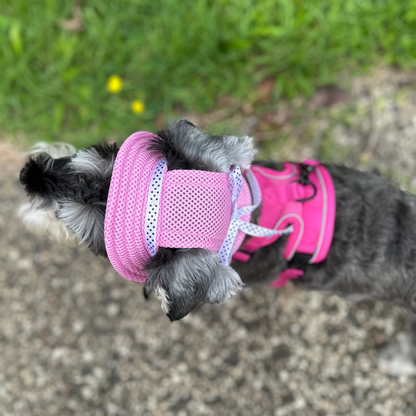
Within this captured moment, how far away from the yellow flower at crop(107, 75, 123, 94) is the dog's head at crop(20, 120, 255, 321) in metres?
1.67

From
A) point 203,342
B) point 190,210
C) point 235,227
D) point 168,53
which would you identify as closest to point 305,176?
point 235,227

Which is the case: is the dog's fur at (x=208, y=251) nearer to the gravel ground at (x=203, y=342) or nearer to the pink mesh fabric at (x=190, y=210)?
the pink mesh fabric at (x=190, y=210)

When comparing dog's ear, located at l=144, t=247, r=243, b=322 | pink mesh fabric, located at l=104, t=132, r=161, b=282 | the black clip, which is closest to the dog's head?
dog's ear, located at l=144, t=247, r=243, b=322

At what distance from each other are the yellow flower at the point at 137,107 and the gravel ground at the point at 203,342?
53.0 inches

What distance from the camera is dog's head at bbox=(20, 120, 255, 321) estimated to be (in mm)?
1759

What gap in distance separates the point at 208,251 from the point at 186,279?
16 cm

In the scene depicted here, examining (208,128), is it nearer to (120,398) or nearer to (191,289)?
(191,289)

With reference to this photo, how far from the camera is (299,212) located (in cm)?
231

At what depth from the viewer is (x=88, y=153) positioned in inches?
76.7

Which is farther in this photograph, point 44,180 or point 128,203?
point 44,180

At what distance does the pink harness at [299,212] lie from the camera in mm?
2305

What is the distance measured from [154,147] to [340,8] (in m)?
2.59

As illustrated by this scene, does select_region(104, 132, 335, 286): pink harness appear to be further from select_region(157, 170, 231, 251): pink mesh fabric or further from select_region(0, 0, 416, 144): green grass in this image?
select_region(0, 0, 416, 144): green grass

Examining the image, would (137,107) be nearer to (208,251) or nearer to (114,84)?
(114,84)
